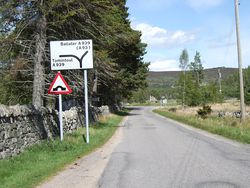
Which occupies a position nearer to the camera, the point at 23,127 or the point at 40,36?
the point at 23,127

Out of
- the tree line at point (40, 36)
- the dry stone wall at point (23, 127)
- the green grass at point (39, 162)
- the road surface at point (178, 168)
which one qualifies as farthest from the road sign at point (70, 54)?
the road surface at point (178, 168)

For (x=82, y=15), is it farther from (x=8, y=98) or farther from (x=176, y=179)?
(x=176, y=179)

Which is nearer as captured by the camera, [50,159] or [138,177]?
[138,177]

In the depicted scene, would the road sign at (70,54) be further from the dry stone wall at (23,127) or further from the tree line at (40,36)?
the dry stone wall at (23,127)

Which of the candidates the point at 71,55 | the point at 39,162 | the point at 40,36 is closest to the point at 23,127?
the point at 39,162

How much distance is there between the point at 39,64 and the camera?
776 inches

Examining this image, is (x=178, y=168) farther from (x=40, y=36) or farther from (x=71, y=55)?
(x=40, y=36)

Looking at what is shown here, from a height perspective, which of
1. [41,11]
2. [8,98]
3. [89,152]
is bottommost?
[89,152]

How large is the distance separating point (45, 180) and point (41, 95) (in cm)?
1020

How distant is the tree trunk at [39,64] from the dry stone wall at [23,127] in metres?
0.86

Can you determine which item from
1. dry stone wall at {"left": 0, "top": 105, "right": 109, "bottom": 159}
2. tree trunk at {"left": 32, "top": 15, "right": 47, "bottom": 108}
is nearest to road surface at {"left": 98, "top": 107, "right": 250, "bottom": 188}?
dry stone wall at {"left": 0, "top": 105, "right": 109, "bottom": 159}

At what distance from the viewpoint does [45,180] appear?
976 cm

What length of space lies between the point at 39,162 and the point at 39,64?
827 cm

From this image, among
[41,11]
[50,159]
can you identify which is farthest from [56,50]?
[50,159]
